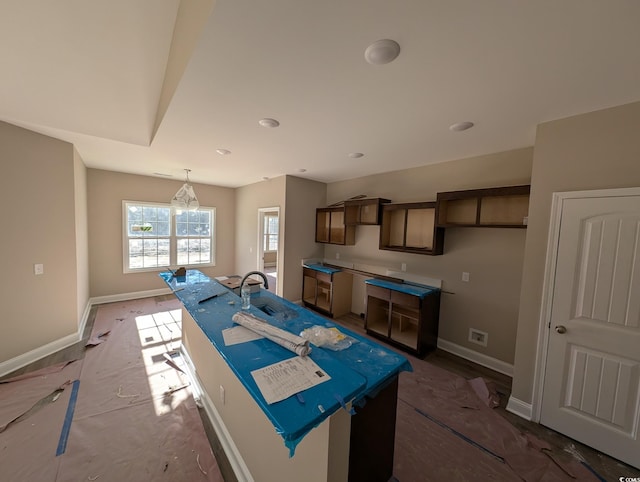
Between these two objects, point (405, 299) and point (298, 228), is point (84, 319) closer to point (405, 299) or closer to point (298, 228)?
point (298, 228)

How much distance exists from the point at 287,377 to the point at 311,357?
8.0 inches

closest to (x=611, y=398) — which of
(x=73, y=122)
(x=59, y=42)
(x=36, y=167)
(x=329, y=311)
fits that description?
(x=329, y=311)

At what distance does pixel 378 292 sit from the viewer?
3324 millimetres

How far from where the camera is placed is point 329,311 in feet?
13.6

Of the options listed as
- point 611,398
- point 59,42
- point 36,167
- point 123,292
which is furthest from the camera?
point 123,292

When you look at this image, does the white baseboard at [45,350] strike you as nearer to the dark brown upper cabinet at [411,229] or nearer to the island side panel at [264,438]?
the island side panel at [264,438]

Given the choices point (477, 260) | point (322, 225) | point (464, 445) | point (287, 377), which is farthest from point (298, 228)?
point (464, 445)

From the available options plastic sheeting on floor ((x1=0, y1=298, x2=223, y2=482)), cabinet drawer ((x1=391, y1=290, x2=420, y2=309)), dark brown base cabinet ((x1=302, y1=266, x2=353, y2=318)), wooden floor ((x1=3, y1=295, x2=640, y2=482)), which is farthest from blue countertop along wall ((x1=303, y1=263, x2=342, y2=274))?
plastic sheeting on floor ((x1=0, y1=298, x2=223, y2=482))

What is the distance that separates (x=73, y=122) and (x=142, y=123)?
0.64 meters

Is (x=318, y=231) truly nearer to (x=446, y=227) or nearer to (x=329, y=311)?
(x=329, y=311)

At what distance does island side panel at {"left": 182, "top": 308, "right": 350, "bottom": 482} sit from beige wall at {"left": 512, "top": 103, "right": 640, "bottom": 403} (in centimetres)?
202

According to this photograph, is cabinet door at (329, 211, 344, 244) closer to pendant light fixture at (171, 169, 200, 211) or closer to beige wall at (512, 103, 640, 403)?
pendant light fixture at (171, 169, 200, 211)

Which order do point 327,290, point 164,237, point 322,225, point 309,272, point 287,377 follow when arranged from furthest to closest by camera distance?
1. point 164,237
2. point 322,225
3. point 309,272
4. point 327,290
5. point 287,377

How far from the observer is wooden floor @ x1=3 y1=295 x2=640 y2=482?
1.61m
